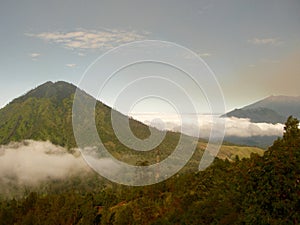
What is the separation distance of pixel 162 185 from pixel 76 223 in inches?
705

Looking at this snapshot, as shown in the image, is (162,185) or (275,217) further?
(162,185)

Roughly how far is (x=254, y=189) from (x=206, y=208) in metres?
9.98

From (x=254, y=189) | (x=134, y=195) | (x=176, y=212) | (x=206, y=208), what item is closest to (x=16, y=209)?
(x=134, y=195)

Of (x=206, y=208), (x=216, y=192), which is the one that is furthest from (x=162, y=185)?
(x=206, y=208)

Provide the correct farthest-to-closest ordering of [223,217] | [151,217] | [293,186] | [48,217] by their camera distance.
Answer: [48,217]
[151,217]
[223,217]
[293,186]

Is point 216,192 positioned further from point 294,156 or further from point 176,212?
point 294,156

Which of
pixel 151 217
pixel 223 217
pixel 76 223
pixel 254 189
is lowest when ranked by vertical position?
pixel 76 223

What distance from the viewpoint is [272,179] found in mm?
19500

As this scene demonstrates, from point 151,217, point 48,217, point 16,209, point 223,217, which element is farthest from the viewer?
point 16,209

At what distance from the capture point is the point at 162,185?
203 ft

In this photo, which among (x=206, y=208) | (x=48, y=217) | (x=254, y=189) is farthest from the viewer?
(x=48, y=217)

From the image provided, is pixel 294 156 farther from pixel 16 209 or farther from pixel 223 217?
pixel 16 209

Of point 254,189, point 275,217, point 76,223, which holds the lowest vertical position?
point 76,223

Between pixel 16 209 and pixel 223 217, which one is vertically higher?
pixel 223 217
